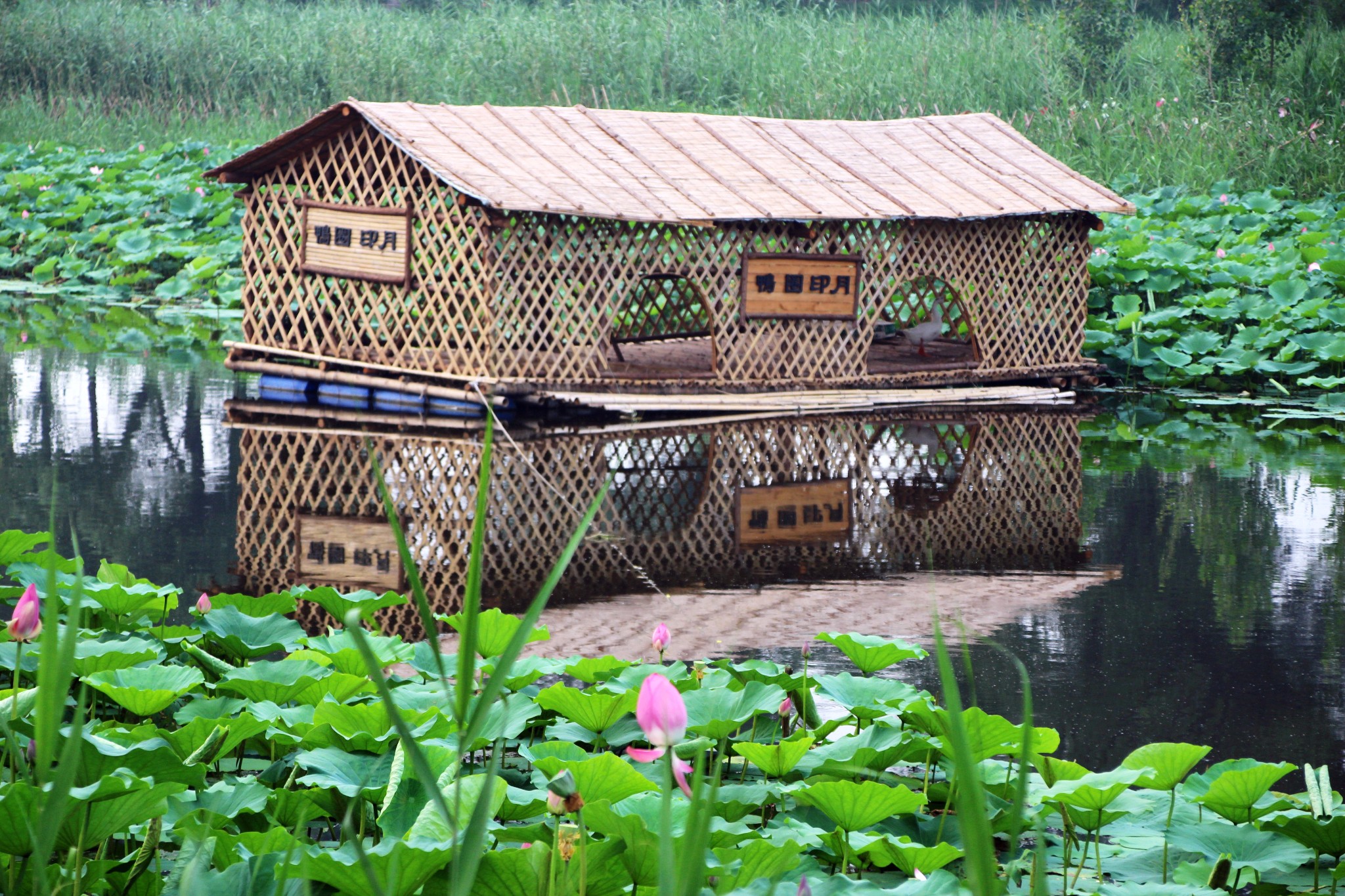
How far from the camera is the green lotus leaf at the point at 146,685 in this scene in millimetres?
2686

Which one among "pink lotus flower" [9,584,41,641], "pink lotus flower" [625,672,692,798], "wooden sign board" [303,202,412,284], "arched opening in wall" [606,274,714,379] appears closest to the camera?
"pink lotus flower" [625,672,692,798]

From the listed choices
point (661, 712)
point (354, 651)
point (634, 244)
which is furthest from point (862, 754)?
point (634, 244)

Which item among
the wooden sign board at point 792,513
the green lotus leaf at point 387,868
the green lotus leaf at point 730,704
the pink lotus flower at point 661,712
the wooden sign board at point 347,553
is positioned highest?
the pink lotus flower at point 661,712

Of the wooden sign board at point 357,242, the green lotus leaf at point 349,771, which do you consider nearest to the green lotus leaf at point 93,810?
the green lotus leaf at point 349,771

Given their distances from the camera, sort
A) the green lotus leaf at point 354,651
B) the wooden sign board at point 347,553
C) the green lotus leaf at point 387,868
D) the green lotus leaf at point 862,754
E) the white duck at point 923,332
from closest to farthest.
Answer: the green lotus leaf at point 387,868
the green lotus leaf at point 862,754
the green lotus leaf at point 354,651
the wooden sign board at point 347,553
the white duck at point 923,332

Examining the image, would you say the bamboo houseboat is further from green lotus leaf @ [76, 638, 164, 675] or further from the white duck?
green lotus leaf @ [76, 638, 164, 675]

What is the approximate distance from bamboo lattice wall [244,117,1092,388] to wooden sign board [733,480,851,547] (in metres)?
2.71

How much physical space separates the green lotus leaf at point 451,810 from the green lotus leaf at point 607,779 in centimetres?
13

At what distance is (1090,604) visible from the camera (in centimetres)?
542

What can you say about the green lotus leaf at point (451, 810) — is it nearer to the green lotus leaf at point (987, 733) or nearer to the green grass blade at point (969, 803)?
the green lotus leaf at point (987, 733)

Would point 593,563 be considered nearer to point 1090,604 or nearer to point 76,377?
point 1090,604

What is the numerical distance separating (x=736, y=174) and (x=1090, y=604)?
18.3 feet

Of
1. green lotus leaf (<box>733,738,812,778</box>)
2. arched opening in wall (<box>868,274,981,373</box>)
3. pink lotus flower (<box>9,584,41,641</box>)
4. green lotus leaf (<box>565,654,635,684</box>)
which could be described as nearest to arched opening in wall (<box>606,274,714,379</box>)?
arched opening in wall (<box>868,274,981,373</box>)

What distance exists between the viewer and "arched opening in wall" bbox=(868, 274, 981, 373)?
11453 mm
